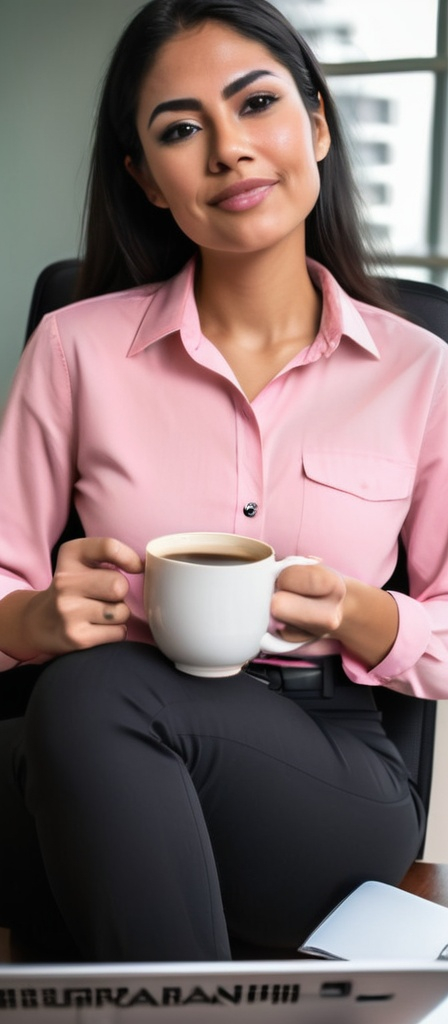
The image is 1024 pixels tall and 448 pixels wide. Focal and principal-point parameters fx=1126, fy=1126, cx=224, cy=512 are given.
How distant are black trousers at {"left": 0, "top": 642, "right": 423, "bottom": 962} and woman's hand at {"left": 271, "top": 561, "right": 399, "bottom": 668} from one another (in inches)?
3.8

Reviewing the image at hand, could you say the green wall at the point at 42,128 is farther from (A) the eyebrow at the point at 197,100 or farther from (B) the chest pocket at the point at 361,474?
(B) the chest pocket at the point at 361,474

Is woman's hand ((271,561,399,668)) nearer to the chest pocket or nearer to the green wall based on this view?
the chest pocket

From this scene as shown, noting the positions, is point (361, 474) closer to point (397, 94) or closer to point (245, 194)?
point (245, 194)

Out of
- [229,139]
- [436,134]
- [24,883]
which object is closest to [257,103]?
[229,139]

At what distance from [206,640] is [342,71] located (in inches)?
115

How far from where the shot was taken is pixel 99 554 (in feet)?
3.27

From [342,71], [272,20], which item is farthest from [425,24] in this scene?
[272,20]

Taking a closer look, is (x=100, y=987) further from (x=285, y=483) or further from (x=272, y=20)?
(x=272, y=20)

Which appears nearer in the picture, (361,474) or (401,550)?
(361,474)

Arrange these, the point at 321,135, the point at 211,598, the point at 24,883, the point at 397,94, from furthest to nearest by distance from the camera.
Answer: the point at 397,94 < the point at 321,135 < the point at 24,883 < the point at 211,598

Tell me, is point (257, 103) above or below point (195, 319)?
above

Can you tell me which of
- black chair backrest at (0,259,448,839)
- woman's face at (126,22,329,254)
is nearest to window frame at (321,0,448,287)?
black chair backrest at (0,259,448,839)

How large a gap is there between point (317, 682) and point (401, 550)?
24cm

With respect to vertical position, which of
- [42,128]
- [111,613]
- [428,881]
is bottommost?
[428,881]
